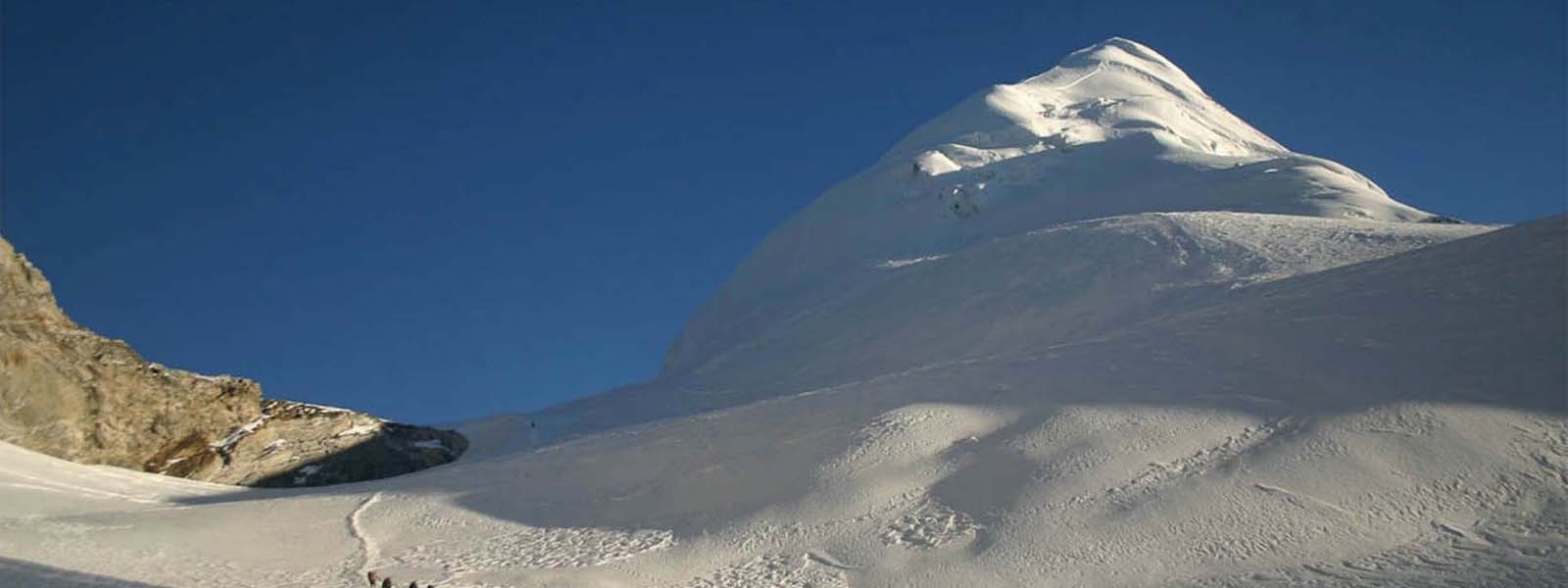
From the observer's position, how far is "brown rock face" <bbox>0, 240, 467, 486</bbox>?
16.2 metres

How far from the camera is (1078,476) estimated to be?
10148mm

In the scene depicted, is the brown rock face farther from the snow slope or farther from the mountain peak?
the mountain peak

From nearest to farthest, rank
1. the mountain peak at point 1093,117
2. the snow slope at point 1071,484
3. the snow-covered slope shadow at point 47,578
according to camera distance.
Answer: the snow slope at point 1071,484, the snow-covered slope shadow at point 47,578, the mountain peak at point 1093,117

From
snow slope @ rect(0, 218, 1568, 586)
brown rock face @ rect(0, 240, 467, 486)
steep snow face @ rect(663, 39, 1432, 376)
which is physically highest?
steep snow face @ rect(663, 39, 1432, 376)

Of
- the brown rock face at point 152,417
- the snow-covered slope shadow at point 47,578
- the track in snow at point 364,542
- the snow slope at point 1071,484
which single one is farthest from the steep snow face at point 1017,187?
the snow-covered slope shadow at point 47,578

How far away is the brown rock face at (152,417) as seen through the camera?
1617cm

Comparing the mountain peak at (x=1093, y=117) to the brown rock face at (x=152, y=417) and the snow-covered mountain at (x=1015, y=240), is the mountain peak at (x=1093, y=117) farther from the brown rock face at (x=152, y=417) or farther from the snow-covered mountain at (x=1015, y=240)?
the brown rock face at (x=152, y=417)

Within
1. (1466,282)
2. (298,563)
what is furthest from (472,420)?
(1466,282)

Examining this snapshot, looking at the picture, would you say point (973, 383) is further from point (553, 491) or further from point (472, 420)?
point (472, 420)

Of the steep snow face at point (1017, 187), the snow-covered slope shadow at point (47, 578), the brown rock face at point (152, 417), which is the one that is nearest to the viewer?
the snow-covered slope shadow at point (47, 578)

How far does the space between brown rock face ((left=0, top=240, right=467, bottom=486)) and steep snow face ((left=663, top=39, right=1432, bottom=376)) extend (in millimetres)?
11498

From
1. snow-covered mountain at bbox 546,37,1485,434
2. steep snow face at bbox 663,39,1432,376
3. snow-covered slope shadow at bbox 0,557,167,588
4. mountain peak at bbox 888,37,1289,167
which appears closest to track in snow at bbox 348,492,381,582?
snow-covered slope shadow at bbox 0,557,167,588

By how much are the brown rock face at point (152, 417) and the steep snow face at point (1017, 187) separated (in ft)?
37.7

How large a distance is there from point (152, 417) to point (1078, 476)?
1633 centimetres
